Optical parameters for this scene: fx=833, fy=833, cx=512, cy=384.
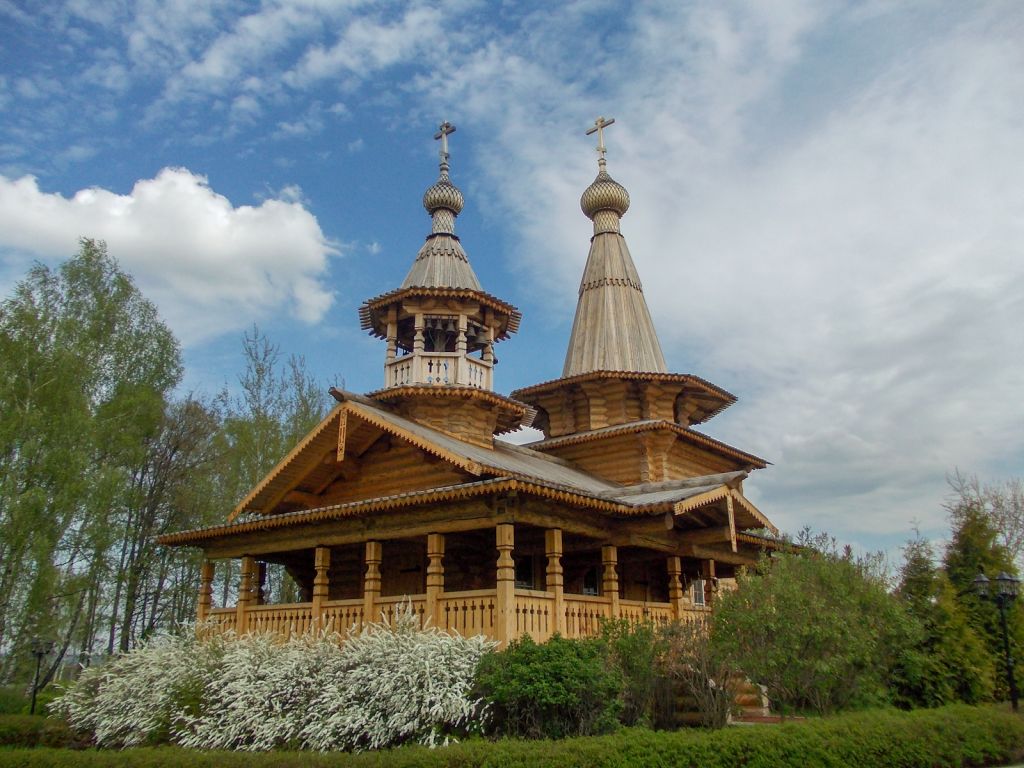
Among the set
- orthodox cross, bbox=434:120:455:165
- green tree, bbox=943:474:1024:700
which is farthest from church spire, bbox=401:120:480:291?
green tree, bbox=943:474:1024:700

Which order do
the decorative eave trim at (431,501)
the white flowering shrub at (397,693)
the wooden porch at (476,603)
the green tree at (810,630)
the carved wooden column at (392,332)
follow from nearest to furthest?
1. the white flowering shrub at (397,693)
2. the green tree at (810,630)
3. the decorative eave trim at (431,501)
4. the wooden porch at (476,603)
5. the carved wooden column at (392,332)

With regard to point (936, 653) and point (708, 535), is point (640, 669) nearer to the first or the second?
point (708, 535)

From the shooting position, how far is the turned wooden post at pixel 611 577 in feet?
46.3

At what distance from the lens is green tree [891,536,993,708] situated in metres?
13.9

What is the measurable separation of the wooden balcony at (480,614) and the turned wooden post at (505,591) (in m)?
0.11

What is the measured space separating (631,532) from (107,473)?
52.5ft

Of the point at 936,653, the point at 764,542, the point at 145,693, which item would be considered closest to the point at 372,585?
the point at 145,693

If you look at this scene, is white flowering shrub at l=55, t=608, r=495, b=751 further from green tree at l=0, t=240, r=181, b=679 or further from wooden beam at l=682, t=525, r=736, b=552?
green tree at l=0, t=240, r=181, b=679

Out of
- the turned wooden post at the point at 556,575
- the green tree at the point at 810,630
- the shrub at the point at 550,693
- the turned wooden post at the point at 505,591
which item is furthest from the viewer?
the turned wooden post at the point at 556,575

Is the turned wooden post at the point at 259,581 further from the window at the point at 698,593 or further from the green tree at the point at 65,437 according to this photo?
the window at the point at 698,593

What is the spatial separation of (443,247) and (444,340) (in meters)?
2.54

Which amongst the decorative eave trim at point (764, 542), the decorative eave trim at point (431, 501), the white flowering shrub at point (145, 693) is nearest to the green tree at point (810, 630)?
the decorative eave trim at point (764, 542)

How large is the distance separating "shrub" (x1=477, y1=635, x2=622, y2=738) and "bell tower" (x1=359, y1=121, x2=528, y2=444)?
7580mm

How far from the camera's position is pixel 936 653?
14.3m
